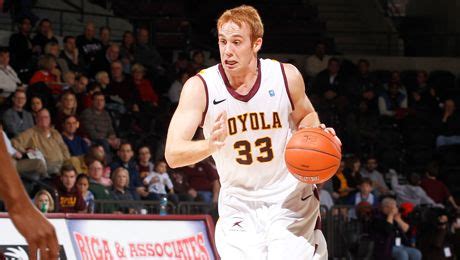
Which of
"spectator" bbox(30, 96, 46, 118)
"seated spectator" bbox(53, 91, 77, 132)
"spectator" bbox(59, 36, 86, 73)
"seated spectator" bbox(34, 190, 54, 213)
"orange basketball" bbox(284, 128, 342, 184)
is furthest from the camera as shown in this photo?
"spectator" bbox(59, 36, 86, 73)

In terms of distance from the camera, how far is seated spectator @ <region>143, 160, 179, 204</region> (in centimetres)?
1260

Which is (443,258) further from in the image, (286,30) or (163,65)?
(286,30)

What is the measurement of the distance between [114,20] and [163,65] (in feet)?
7.25

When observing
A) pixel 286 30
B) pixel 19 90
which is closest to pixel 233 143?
pixel 19 90

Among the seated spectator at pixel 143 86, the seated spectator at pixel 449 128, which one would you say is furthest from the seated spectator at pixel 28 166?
the seated spectator at pixel 449 128

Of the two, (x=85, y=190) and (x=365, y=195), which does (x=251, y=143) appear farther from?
(x=365, y=195)

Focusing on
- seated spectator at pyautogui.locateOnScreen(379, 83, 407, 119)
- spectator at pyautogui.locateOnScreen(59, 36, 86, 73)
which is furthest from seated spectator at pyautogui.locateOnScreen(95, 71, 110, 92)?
seated spectator at pyautogui.locateOnScreen(379, 83, 407, 119)

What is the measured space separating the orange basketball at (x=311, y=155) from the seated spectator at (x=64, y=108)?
290 inches

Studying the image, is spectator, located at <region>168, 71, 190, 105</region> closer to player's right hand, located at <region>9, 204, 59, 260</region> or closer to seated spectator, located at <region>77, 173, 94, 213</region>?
seated spectator, located at <region>77, 173, 94, 213</region>

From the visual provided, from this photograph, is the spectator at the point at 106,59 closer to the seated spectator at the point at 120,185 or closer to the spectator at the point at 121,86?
the spectator at the point at 121,86

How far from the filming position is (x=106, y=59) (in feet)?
50.2

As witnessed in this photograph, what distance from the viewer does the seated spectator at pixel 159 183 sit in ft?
41.3

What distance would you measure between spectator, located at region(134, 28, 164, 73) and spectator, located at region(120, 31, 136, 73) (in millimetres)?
125

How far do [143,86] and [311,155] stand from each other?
9845 mm
